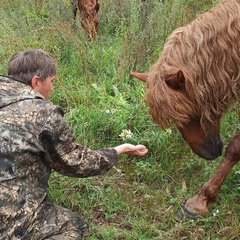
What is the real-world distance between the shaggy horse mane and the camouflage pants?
917 millimetres

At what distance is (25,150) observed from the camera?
2.84 m

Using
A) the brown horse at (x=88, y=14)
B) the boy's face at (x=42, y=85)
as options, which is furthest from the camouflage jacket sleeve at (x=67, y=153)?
the brown horse at (x=88, y=14)

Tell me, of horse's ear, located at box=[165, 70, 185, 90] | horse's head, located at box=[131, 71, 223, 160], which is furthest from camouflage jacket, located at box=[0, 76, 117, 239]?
horse's ear, located at box=[165, 70, 185, 90]

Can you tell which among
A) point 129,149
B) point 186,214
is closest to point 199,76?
point 129,149

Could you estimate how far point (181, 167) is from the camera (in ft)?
13.5

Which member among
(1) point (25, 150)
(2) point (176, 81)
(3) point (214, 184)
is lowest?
(3) point (214, 184)

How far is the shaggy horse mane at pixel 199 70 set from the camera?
333cm

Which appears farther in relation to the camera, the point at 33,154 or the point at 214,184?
the point at 214,184

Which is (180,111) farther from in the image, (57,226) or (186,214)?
(57,226)

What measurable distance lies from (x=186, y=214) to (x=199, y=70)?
1084mm

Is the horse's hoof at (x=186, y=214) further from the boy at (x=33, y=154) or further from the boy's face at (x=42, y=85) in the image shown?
the boy's face at (x=42, y=85)

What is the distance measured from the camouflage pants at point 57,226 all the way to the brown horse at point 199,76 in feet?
3.01

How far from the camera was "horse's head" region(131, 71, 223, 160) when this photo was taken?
330 centimetres

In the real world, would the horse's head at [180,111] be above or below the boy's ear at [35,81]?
below
